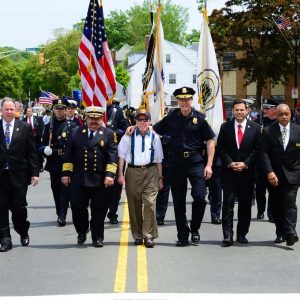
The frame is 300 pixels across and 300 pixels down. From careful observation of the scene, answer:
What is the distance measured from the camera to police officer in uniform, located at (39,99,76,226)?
12.1m

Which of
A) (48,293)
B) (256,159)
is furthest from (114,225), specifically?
(48,293)

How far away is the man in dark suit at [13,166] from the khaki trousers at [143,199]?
1.29m

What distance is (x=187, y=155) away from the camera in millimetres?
9648

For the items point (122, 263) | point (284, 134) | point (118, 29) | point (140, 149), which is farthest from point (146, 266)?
point (118, 29)

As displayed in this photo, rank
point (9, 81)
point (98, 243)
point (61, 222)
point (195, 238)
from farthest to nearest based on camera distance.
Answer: point (9, 81)
point (61, 222)
point (195, 238)
point (98, 243)

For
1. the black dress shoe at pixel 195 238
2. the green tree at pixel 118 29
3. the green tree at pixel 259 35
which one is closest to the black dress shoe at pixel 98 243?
the black dress shoe at pixel 195 238

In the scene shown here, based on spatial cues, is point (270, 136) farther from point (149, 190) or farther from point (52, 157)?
point (52, 157)

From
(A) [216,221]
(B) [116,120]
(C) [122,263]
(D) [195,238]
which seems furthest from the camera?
(B) [116,120]

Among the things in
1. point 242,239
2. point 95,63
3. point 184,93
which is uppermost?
point 95,63

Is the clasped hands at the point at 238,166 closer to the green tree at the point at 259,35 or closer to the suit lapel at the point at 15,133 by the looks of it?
the suit lapel at the point at 15,133

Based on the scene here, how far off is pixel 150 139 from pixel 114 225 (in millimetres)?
2488

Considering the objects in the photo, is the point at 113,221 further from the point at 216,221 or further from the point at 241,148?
the point at 241,148

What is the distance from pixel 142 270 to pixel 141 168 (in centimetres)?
201

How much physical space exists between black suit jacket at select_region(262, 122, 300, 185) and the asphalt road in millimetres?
→ 994
